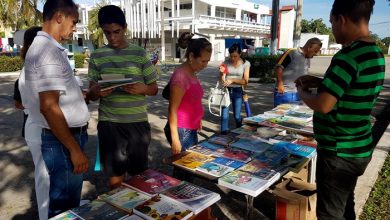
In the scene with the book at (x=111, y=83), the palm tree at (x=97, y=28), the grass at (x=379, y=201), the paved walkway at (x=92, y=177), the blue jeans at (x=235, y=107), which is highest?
the palm tree at (x=97, y=28)

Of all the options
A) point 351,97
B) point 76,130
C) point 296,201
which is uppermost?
point 351,97

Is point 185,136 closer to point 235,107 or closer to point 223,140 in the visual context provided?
point 223,140

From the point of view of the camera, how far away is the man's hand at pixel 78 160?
1791 millimetres

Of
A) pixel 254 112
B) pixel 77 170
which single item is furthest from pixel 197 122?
pixel 254 112

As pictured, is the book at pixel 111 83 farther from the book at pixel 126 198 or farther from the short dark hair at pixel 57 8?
the book at pixel 126 198

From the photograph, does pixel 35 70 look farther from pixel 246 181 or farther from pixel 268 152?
pixel 268 152

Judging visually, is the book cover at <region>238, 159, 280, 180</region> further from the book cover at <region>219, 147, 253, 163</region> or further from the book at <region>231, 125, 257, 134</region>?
the book at <region>231, 125, 257, 134</region>

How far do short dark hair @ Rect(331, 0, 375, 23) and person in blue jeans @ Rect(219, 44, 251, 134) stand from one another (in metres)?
3.43

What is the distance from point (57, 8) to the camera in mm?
1703

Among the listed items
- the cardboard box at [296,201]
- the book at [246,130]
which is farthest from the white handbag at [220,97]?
the cardboard box at [296,201]

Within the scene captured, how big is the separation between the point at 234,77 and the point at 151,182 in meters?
3.35

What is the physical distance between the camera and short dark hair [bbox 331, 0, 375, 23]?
159cm

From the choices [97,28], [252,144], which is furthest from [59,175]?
[97,28]

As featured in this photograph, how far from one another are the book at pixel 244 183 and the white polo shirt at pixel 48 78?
1.08m
